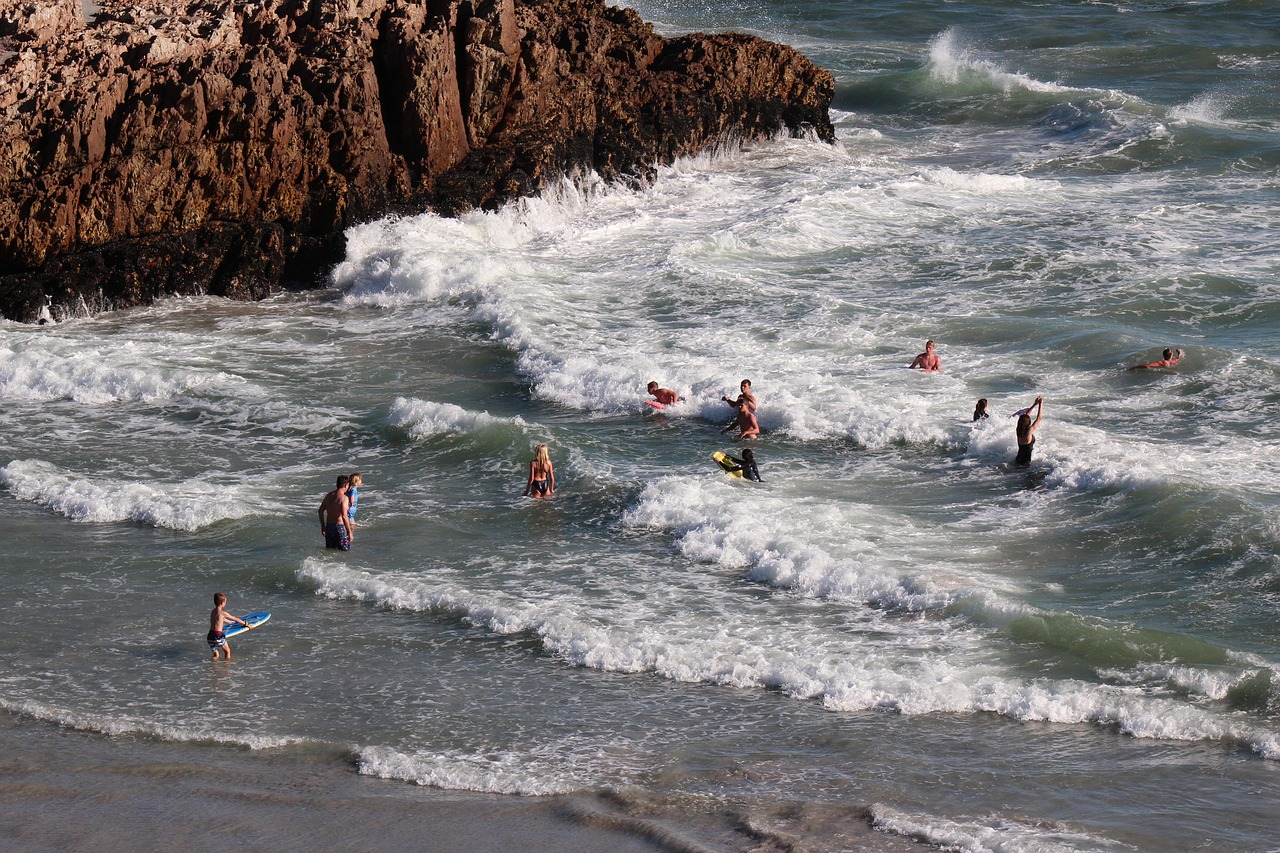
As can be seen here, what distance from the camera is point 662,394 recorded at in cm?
1803

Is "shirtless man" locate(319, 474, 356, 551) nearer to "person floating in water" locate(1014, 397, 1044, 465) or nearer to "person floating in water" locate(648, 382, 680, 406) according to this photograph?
"person floating in water" locate(648, 382, 680, 406)

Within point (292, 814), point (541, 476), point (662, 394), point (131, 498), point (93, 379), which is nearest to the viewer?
point (292, 814)

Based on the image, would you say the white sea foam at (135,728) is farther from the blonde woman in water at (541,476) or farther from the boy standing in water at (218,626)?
the blonde woman in water at (541,476)

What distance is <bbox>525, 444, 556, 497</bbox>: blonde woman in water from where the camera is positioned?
609 inches

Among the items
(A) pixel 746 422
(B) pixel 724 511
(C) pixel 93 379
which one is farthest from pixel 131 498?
(A) pixel 746 422

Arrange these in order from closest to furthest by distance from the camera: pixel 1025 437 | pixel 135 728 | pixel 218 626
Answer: pixel 135 728 < pixel 218 626 < pixel 1025 437

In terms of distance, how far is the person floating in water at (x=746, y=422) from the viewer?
55.7ft

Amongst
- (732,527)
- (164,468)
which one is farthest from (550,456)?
(164,468)

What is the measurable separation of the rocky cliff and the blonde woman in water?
8.83 meters

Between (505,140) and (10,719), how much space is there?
16.5 metres

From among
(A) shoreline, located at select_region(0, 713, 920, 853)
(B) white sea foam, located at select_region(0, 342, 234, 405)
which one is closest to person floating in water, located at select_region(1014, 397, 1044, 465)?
(A) shoreline, located at select_region(0, 713, 920, 853)

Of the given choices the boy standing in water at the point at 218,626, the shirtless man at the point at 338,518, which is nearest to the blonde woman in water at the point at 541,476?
the shirtless man at the point at 338,518

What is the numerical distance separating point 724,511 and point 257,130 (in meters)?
11.7

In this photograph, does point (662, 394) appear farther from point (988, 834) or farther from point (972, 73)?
point (972, 73)
